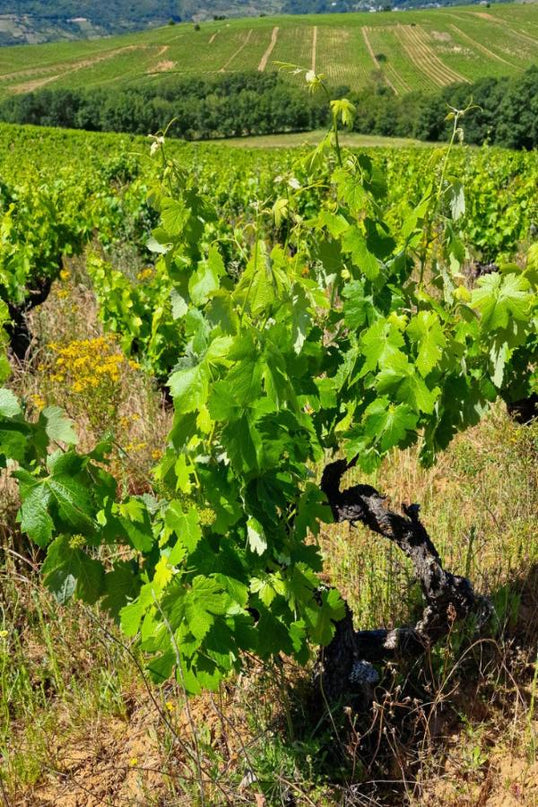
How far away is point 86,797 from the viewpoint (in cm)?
247

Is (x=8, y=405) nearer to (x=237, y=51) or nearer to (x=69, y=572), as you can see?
(x=69, y=572)

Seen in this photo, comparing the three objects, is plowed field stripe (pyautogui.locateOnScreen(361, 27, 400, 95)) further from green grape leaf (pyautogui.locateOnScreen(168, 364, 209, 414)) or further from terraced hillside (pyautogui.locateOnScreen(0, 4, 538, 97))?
green grape leaf (pyautogui.locateOnScreen(168, 364, 209, 414))

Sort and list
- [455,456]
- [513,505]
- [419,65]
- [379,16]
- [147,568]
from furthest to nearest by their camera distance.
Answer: [379,16] → [419,65] → [455,456] → [513,505] → [147,568]

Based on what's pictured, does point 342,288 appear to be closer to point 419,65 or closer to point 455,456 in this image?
point 455,456

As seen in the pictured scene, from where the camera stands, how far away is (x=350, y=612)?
8.71 feet

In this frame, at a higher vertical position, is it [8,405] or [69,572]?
[8,405]

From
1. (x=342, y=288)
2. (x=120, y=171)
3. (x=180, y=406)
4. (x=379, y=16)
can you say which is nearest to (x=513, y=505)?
(x=342, y=288)

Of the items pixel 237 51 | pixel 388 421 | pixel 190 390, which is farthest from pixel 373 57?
pixel 190 390

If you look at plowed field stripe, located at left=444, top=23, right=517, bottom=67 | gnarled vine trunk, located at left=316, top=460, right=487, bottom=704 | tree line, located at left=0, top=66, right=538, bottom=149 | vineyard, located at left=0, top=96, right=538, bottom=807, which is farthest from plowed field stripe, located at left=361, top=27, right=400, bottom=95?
gnarled vine trunk, located at left=316, top=460, right=487, bottom=704

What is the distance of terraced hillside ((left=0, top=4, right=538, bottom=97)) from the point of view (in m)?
81.9

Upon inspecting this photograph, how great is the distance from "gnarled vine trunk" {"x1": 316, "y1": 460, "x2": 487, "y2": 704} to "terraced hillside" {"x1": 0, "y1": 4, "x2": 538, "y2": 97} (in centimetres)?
8002

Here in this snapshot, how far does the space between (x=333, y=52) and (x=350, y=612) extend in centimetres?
10247

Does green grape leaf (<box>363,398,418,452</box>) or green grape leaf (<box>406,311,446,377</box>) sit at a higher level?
green grape leaf (<box>406,311,446,377</box>)

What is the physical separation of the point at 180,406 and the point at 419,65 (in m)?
94.0
